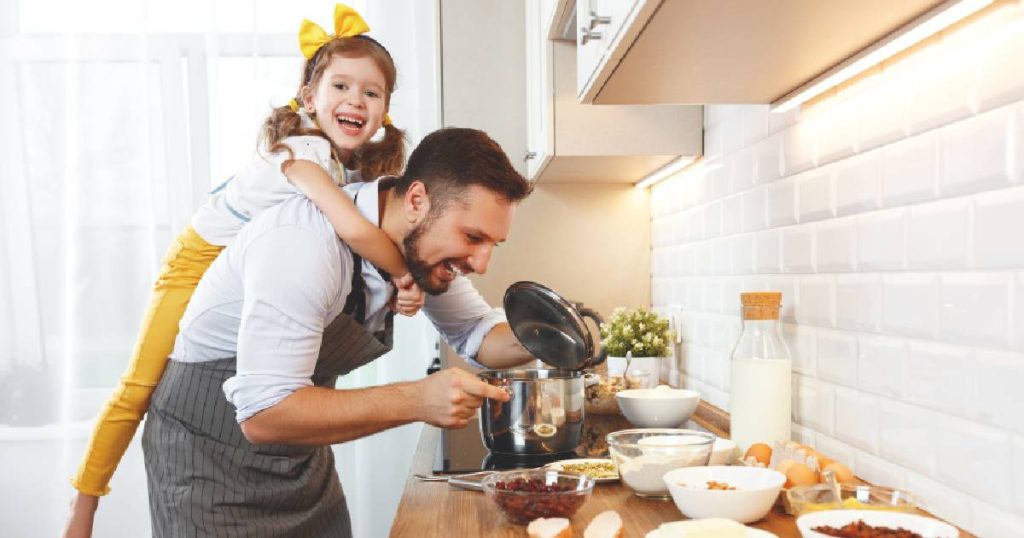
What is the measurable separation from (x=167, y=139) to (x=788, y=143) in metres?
2.12

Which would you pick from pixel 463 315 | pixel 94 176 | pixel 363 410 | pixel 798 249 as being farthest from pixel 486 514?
pixel 94 176

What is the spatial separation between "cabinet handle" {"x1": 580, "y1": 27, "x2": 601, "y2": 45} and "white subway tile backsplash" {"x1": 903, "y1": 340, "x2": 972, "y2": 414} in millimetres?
642

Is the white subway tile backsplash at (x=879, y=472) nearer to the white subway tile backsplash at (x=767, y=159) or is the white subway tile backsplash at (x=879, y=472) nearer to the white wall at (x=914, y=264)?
the white wall at (x=914, y=264)

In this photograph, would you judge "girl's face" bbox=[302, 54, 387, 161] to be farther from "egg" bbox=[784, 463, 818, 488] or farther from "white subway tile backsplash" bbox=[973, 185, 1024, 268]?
"white subway tile backsplash" bbox=[973, 185, 1024, 268]

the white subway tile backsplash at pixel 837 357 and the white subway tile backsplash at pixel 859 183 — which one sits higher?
the white subway tile backsplash at pixel 859 183

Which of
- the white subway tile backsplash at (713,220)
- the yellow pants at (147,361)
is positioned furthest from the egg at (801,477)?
the yellow pants at (147,361)

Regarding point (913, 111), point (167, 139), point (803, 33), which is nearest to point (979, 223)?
point (913, 111)

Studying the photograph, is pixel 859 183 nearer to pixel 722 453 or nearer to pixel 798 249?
pixel 798 249

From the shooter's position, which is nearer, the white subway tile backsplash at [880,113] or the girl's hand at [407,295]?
the white subway tile backsplash at [880,113]

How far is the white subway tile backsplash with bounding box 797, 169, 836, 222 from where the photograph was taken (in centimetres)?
143

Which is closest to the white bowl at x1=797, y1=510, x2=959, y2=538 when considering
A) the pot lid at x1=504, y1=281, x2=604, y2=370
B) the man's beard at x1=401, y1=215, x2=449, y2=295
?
the pot lid at x1=504, y1=281, x2=604, y2=370

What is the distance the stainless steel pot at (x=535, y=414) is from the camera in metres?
1.57

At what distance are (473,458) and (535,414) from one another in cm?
19

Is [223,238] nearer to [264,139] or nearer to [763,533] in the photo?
[264,139]
